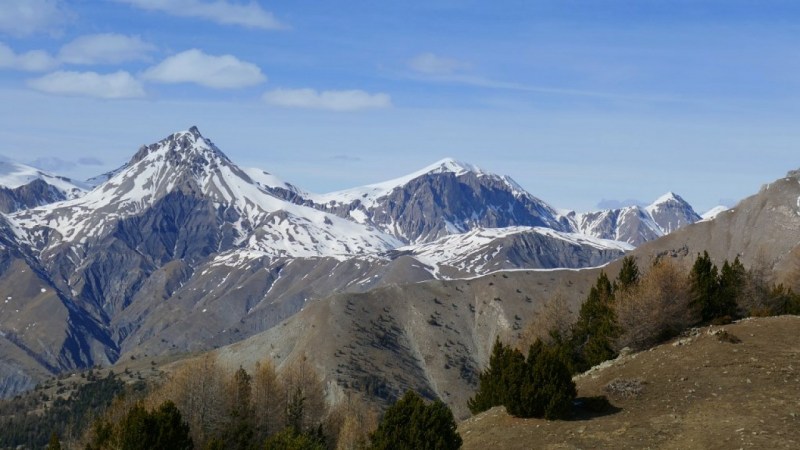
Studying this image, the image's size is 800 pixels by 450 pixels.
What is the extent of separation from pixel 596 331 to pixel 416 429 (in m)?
32.9

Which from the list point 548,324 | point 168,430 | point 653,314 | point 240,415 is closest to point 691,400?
point 653,314

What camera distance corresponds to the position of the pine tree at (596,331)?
76562 mm

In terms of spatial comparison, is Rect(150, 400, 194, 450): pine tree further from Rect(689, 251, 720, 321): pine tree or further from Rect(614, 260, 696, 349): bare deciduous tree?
Rect(689, 251, 720, 321): pine tree

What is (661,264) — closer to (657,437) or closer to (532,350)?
(532,350)

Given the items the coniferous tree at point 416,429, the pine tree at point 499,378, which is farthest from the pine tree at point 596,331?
the coniferous tree at point 416,429

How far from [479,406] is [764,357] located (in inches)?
1027

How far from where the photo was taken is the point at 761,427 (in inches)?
1960

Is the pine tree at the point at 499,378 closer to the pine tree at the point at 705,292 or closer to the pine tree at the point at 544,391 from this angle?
the pine tree at the point at 544,391

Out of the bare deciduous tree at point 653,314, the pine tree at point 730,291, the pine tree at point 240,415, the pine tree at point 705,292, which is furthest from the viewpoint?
the pine tree at point 240,415

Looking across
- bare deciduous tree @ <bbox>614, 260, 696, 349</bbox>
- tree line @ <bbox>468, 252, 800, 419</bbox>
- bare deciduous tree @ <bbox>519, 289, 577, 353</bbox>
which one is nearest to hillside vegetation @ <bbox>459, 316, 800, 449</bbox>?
tree line @ <bbox>468, 252, 800, 419</bbox>

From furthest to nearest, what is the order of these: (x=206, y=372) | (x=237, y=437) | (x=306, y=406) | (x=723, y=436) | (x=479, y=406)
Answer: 1. (x=306, y=406)
2. (x=206, y=372)
3. (x=237, y=437)
4. (x=479, y=406)
5. (x=723, y=436)

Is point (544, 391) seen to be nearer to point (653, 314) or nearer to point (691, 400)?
point (691, 400)

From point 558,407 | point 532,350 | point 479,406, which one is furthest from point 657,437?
point 479,406

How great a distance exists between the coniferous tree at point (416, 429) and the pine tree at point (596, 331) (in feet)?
74.6
